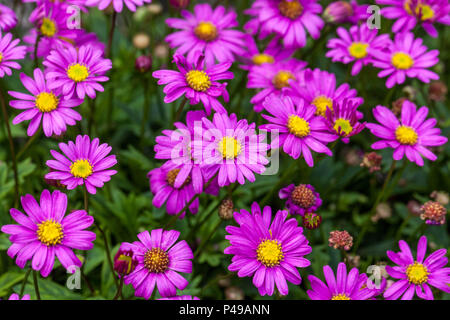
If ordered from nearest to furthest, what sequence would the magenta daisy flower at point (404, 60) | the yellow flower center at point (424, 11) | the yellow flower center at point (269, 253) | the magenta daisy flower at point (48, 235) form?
the magenta daisy flower at point (48, 235) → the yellow flower center at point (269, 253) → the magenta daisy flower at point (404, 60) → the yellow flower center at point (424, 11)

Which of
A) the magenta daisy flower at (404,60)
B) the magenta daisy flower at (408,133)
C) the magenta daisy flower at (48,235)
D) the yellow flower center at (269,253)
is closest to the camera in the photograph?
the magenta daisy flower at (48,235)

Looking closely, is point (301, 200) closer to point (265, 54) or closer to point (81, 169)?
point (81, 169)

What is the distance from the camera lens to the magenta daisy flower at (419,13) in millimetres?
2088

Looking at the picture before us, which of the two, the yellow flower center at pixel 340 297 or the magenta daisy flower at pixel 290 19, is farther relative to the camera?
the magenta daisy flower at pixel 290 19

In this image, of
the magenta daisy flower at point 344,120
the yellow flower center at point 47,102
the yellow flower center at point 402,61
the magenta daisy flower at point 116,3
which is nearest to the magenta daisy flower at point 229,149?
the magenta daisy flower at point 344,120

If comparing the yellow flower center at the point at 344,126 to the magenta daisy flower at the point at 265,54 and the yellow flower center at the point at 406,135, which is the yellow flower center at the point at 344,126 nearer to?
the yellow flower center at the point at 406,135

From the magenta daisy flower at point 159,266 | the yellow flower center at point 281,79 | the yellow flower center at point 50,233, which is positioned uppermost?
the yellow flower center at point 281,79

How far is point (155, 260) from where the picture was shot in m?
1.43

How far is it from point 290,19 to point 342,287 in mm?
1205

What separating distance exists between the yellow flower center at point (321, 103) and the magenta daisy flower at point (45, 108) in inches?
31.4

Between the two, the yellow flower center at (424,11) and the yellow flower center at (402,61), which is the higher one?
the yellow flower center at (424,11)

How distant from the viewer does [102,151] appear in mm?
1457

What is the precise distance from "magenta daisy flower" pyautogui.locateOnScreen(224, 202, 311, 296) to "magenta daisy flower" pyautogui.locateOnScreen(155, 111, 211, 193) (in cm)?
15
